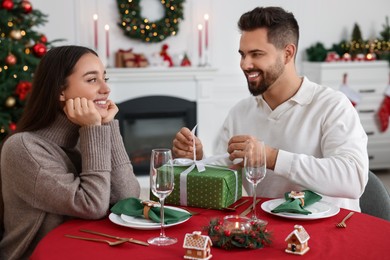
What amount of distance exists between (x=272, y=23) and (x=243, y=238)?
3.83ft

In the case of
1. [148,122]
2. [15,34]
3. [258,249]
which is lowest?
[148,122]

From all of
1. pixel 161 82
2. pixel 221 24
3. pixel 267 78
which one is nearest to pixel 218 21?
pixel 221 24

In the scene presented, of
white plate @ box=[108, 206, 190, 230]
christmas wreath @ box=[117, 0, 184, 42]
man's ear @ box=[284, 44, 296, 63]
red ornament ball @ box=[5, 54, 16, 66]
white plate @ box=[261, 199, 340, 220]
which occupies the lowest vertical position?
white plate @ box=[261, 199, 340, 220]

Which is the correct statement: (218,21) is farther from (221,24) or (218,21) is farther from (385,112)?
(385,112)

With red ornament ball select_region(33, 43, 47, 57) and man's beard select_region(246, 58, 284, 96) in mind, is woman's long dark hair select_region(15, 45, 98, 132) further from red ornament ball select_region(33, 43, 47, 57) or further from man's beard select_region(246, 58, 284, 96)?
red ornament ball select_region(33, 43, 47, 57)

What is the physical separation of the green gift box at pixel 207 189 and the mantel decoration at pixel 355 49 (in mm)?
4033

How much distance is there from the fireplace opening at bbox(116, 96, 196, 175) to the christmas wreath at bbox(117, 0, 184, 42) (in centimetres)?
60

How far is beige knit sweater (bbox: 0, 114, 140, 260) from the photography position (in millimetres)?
1749

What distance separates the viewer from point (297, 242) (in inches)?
57.1

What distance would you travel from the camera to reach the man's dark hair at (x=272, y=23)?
2.37m

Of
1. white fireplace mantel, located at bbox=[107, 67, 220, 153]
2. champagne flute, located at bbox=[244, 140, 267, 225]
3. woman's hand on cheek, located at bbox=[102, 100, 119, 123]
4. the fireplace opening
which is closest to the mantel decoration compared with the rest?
white fireplace mantel, located at bbox=[107, 67, 220, 153]

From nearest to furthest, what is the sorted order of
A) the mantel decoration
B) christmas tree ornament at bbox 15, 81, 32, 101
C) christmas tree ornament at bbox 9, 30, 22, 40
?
christmas tree ornament at bbox 15, 81, 32, 101 → christmas tree ornament at bbox 9, 30, 22, 40 → the mantel decoration

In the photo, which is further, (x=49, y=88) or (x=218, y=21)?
(x=218, y=21)

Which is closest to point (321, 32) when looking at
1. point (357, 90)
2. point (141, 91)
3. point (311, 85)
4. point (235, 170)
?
point (357, 90)
